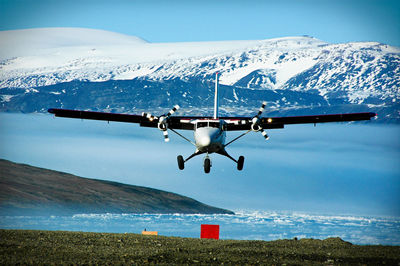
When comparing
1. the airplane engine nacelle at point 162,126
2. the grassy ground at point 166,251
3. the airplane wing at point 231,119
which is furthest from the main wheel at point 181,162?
the grassy ground at point 166,251

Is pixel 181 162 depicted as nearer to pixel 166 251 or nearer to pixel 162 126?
pixel 162 126

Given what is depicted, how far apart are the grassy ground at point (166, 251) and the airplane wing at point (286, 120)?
1425 centimetres

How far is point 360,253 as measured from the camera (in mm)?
39812

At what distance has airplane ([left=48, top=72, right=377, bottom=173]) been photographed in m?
50.7

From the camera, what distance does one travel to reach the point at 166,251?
3603 centimetres

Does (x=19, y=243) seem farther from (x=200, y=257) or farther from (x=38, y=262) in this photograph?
(x=200, y=257)

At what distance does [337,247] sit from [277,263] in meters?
12.7

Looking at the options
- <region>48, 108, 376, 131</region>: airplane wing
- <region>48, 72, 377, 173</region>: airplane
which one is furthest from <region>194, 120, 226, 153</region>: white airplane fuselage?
<region>48, 108, 376, 131</region>: airplane wing

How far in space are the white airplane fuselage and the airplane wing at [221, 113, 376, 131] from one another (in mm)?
3640

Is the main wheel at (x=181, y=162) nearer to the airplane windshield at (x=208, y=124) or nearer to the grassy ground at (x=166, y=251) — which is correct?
the airplane windshield at (x=208, y=124)

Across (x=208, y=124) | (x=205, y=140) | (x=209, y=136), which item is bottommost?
(x=205, y=140)

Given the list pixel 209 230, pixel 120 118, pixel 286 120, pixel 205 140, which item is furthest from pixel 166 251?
pixel 286 120

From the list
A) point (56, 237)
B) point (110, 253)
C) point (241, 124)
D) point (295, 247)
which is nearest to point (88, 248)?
point (110, 253)

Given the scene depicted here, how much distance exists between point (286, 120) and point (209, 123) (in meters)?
11.4
